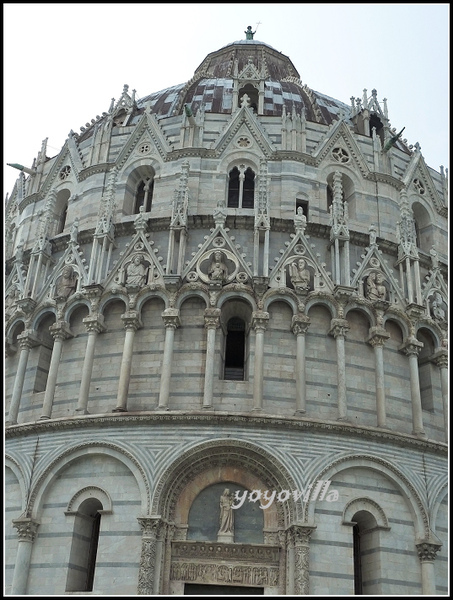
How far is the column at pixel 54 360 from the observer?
59.7 feet

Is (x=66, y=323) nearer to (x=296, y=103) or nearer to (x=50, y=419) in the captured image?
(x=50, y=419)

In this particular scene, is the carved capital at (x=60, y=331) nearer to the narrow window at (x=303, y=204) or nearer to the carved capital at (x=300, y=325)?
the carved capital at (x=300, y=325)

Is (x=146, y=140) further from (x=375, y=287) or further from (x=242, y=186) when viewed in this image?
(x=375, y=287)

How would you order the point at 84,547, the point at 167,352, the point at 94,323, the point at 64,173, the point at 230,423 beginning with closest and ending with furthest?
the point at 84,547 → the point at 230,423 → the point at 167,352 → the point at 94,323 → the point at 64,173

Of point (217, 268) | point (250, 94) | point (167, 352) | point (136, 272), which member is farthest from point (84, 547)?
point (250, 94)

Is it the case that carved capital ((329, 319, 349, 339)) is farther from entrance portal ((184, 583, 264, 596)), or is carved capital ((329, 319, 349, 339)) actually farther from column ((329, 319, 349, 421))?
entrance portal ((184, 583, 264, 596))

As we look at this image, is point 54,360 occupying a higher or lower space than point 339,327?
lower

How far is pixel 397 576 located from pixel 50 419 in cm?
953

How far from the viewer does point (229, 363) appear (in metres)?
19.3

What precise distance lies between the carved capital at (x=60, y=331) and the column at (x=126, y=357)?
1.84m

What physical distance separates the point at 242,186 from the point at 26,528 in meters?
11.7

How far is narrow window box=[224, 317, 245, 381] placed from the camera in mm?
19344

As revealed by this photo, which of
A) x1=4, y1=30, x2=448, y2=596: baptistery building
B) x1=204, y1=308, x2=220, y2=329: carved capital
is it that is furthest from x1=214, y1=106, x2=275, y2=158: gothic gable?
x1=204, y1=308, x2=220, y2=329: carved capital

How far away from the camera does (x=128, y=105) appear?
86.6ft
